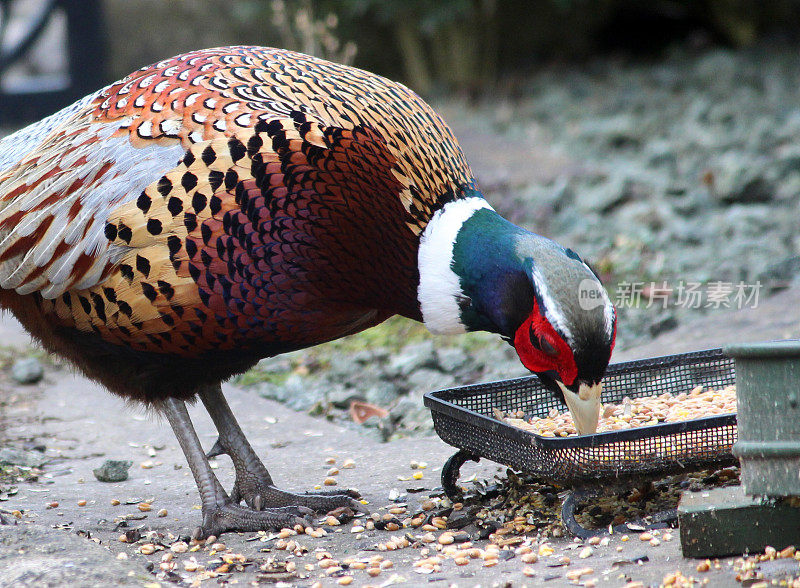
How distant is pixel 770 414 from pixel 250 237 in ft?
5.13

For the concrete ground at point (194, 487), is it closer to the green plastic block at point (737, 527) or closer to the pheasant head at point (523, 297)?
the green plastic block at point (737, 527)

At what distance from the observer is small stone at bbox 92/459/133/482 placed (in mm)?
4121

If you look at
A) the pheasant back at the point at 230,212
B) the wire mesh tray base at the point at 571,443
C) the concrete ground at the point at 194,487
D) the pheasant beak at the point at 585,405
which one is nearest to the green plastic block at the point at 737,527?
the concrete ground at the point at 194,487

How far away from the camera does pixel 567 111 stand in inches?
410

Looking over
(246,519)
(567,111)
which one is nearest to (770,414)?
(246,519)

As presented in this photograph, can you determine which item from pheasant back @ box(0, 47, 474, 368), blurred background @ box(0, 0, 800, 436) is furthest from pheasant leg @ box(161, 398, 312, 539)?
blurred background @ box(0, 0, 800, 436)

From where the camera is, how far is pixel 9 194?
11.4ft

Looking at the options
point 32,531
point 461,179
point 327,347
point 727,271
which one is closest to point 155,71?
point 461,179

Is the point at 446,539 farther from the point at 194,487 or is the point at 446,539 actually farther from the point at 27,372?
the point at 27,372

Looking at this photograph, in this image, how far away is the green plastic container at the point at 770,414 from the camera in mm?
2457

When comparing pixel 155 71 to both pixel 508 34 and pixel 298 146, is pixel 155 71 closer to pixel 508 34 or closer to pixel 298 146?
pixel 298 146

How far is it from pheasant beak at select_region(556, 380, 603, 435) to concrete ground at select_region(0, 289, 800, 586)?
33 centimetres

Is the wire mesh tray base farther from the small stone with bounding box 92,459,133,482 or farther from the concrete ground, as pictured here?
the small stone with bounding box 92,459,133,482

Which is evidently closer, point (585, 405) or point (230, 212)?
point (585, 405)
